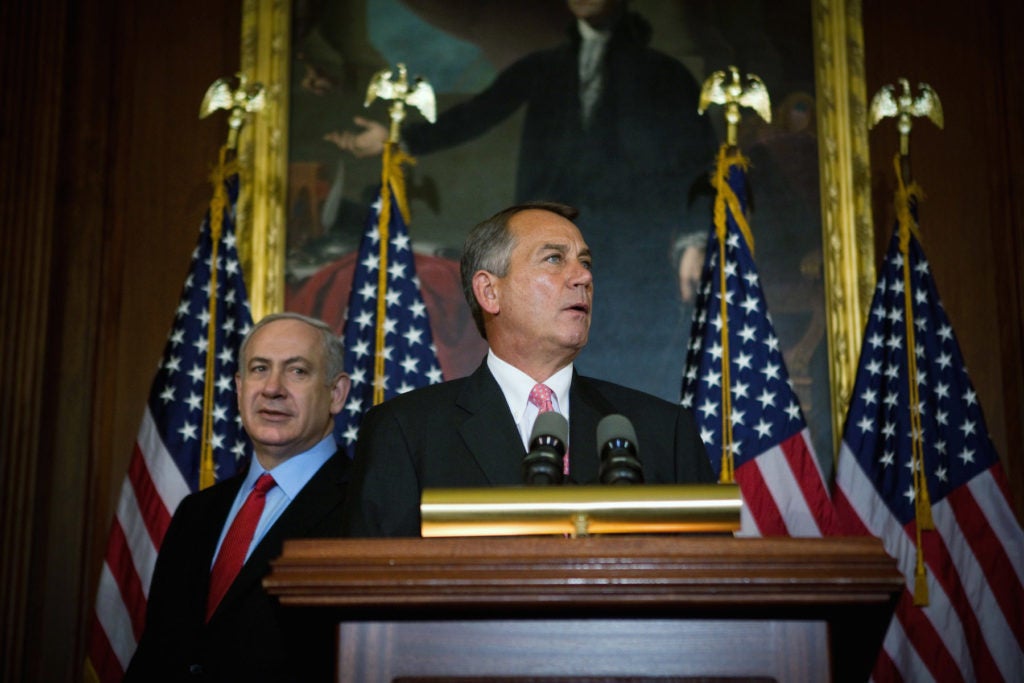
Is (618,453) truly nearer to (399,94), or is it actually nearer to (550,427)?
(550,427)

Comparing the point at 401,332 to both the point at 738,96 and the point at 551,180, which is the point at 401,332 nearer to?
the point at 551,180

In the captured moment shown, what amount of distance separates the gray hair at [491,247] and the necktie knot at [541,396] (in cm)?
27

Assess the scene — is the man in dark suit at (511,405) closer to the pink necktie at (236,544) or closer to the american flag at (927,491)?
the pink necktie at (236,544)

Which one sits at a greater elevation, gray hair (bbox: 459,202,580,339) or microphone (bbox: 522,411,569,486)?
gray hair (bbox: 459,202,580,339)

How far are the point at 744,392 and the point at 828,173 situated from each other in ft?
4.04

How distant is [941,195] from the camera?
5.60m

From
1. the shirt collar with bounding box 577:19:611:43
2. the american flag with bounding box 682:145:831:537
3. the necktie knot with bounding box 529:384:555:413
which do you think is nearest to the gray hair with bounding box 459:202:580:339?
the necktie knot with bounding box 529:384:555:413

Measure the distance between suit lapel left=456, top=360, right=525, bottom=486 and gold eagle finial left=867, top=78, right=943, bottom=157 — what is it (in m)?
3.06

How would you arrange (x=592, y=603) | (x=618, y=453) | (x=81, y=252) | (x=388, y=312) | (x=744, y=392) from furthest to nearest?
(x=81, y=252)
(x=388, y=312)
(x=744, y=392)
(x=618, y=453)
(x=592, y=603)

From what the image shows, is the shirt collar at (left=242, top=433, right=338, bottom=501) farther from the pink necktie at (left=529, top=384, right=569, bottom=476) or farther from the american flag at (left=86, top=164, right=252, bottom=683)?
the american flag at (left=86, top=164, right=252, bottom=683)

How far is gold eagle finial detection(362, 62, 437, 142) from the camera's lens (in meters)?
5.32

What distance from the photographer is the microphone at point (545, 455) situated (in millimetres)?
2109

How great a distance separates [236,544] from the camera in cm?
343

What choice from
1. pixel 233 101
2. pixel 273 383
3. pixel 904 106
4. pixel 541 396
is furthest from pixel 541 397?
pixel 904 106
